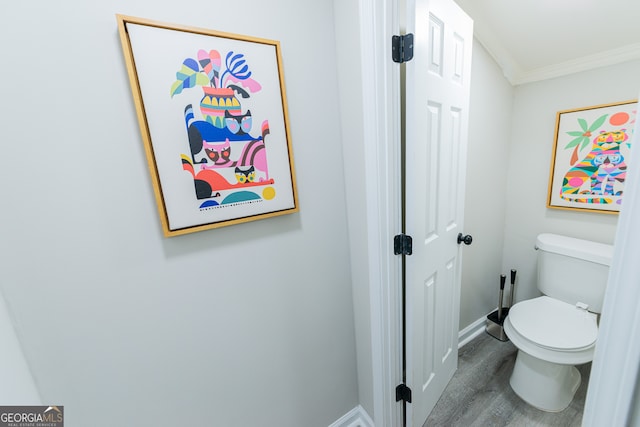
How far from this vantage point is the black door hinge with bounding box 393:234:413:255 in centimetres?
97

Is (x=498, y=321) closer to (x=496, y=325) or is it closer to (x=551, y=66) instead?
(x=496, y=325)

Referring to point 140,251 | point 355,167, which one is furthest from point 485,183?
point 140,251

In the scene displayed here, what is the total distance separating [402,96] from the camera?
93cm

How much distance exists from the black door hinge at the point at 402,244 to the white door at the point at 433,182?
3cm

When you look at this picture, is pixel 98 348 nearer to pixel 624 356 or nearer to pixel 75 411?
pixel 75 411

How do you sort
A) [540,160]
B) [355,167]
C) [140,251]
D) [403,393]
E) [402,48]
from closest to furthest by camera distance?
[140,251] → [402,48] → [355,167] → [403,393] → [540,160]

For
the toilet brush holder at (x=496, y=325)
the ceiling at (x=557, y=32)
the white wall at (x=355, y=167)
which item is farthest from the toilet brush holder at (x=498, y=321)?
the ceiling at (x=557, y=32)

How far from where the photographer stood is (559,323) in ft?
4.41

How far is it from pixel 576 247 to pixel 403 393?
1350 mm

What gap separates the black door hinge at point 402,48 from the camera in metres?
0.81

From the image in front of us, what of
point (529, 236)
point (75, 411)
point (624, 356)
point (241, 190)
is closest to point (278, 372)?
point (75, 411)

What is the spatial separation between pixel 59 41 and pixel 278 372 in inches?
49.8

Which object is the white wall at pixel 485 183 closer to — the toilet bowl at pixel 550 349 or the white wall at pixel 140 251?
the toilet bowl at pixel 550 349

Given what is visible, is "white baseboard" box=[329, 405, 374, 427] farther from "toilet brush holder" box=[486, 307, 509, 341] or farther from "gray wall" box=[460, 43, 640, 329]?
"toilet brush holder" box=[486, 307, 509, 341]
